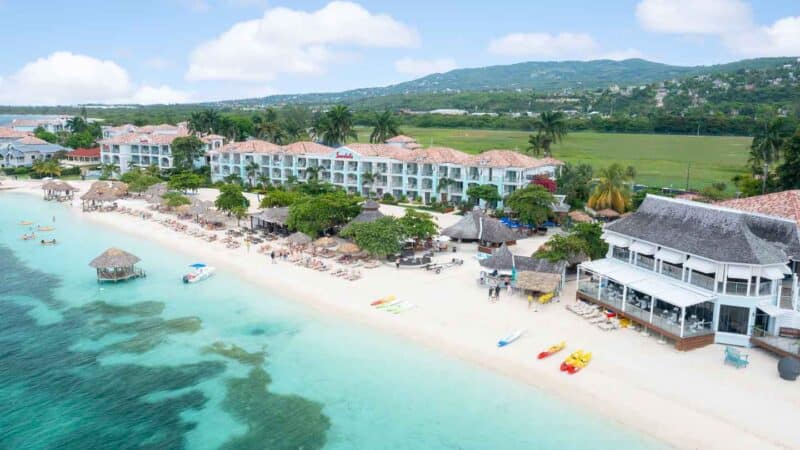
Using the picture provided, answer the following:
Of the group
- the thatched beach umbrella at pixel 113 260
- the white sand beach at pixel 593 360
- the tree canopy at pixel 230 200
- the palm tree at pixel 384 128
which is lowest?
the white sand beach at pixel 593 360

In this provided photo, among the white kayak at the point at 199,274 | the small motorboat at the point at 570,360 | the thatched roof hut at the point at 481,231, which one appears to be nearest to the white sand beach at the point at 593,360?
the small motorboat at the point at 570,360

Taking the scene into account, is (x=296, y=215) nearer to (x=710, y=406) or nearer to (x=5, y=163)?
(x=710, y=406)

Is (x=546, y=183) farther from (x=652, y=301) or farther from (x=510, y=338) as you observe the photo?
(x=510, y=338)

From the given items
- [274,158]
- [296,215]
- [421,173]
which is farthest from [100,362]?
[274,158]

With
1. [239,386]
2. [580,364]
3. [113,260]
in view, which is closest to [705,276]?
[580,364]

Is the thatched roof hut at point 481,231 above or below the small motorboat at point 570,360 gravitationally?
above

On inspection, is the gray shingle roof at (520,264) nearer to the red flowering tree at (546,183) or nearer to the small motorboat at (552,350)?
the small motorboat at (552,350)

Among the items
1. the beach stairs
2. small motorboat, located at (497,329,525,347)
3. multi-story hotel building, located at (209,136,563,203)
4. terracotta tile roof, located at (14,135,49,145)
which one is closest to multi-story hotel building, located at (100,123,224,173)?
multi-story hotel building, located at (209,136,563,203)
